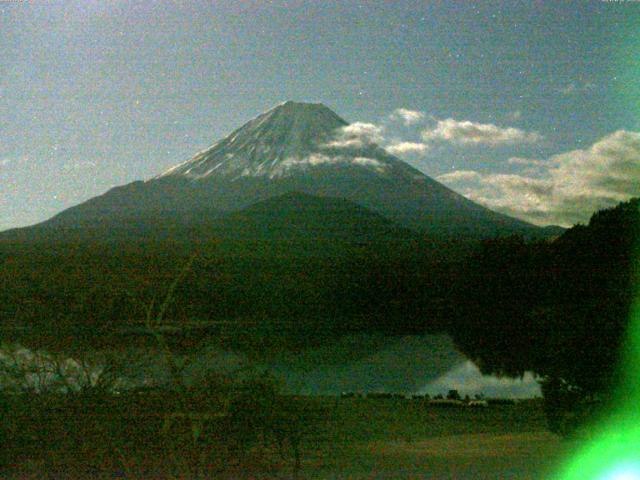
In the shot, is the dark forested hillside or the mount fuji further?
the mount fuji

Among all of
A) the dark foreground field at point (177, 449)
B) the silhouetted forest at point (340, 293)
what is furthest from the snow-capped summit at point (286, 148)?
the dark foreground field at point (177, 449)

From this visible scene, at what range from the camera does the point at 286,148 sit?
36.7 m

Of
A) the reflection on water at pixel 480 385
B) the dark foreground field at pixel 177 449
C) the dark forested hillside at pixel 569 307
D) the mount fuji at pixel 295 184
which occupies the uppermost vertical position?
the mount fuji at pixel 295 184

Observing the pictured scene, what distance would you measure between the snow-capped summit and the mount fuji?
2.2 inches

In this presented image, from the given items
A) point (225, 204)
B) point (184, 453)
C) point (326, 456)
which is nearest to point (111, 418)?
point (184, 453)

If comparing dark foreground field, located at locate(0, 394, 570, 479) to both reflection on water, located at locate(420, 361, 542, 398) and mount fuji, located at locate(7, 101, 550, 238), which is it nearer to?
reflection on water, located at locate(420, 361, 542, 398)

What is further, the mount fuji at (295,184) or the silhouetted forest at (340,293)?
the mount fuji at (295,184)

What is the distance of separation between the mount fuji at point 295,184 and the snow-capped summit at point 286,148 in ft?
0.18

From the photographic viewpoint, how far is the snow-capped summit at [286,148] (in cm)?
3134

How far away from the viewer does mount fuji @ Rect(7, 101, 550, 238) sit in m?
15.5

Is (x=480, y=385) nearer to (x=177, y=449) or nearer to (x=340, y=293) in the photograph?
(x=340, y=293)

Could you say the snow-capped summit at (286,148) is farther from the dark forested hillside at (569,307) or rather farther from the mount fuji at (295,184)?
the dark forested hillside at (569,307)

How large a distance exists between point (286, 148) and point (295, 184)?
7.99m

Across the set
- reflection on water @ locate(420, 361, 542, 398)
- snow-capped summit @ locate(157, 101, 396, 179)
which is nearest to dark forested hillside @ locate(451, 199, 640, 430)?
reflection on water @ locate(420, 361, 542, 398)
